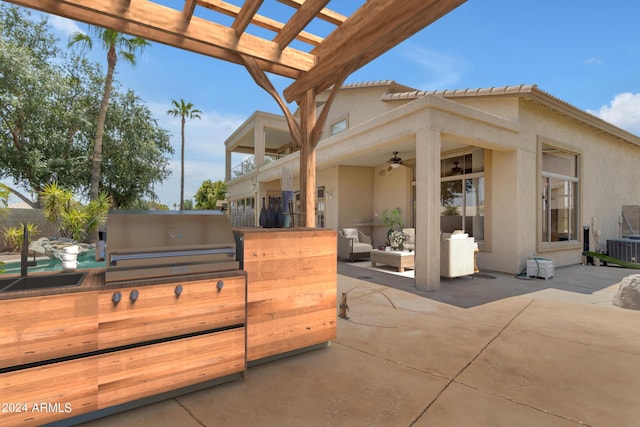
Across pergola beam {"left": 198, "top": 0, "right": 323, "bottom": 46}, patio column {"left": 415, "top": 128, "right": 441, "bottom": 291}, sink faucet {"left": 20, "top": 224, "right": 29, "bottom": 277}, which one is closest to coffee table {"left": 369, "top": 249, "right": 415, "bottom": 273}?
patio column {"left": 415, "top": 128, "right": 441, "bottom": 291}

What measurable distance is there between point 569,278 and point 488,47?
6.31 m

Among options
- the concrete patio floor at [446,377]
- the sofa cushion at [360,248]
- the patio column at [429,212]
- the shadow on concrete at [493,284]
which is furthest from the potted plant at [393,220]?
the concrete patio floor at [446,377]

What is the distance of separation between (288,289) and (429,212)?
135 inches

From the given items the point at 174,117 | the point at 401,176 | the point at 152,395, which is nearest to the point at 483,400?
the point at 152,395

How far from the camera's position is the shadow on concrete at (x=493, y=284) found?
488 cm

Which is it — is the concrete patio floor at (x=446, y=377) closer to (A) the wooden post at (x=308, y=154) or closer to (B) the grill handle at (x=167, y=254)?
(B) the grill handle at (x=167, y=254)

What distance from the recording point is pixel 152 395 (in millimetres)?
1939

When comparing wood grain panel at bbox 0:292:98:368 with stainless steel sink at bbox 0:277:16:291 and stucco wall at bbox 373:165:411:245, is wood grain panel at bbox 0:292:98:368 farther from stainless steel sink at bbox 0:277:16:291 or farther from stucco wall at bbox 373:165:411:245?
Answer: stucco wall at bbox 373:165:411:245

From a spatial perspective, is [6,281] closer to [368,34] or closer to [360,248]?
[368,34]

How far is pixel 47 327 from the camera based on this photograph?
1646 millimetres

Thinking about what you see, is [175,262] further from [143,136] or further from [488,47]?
[143,136]

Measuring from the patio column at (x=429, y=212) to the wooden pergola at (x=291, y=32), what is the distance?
2296mm

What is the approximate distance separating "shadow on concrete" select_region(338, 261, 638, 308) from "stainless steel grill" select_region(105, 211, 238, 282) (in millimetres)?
3561

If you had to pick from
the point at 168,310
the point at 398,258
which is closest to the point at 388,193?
the point at 398,258
